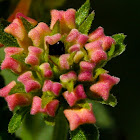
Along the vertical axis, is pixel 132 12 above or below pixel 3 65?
below

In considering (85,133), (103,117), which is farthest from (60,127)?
(103,117)

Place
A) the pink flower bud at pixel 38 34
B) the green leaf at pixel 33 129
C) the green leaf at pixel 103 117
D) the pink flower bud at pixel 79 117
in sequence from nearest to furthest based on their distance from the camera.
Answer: the pink flower bud at pixel 79 117
the pink flower bud at pixel 38 34
the green leaf at pixel 33 129
the green leaf at pixel 103 117

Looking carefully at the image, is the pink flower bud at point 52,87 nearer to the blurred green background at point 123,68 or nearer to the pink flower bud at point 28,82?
the pink flower bud at point 28,82

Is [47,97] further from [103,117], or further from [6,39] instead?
[103,117]

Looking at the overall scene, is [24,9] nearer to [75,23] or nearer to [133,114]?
[75,23]

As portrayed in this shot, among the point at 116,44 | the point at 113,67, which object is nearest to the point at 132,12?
the point at 113,67

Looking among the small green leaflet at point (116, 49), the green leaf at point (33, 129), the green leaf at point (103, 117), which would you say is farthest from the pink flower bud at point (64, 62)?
the green leaf at point (103, 117)
